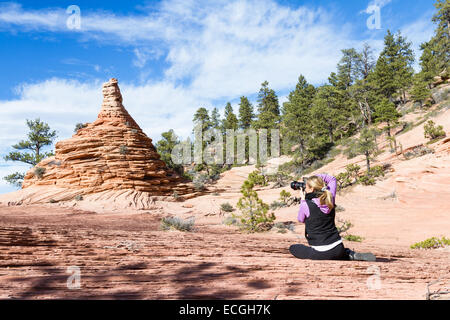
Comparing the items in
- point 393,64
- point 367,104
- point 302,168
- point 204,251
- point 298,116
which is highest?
point 393,64

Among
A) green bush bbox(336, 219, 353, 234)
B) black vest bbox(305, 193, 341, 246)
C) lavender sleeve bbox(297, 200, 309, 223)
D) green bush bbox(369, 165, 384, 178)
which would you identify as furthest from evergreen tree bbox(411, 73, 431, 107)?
lavender sleeve bbox(297, 200, 309, 223)

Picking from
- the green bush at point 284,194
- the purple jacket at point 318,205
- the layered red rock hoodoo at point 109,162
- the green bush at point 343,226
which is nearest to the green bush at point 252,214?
the green bush at point 343,226

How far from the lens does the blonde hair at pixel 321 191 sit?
3.55 m

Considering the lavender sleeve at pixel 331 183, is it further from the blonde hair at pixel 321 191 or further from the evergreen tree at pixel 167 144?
the evergreen tree at pixel 167 144

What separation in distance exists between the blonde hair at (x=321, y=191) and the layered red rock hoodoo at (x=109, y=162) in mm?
23426

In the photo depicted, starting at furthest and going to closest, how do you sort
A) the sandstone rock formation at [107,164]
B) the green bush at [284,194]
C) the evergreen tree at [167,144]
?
the evergreen tree at [167,144] < the sandstone rock formation at [107,164] < the green bush at [284,194]

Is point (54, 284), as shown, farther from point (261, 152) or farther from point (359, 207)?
point (261, 152)

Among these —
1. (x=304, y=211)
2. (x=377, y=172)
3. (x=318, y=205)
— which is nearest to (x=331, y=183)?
(x=318, y=205)

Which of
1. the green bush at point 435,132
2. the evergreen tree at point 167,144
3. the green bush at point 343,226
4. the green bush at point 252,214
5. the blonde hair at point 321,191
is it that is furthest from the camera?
the evergreen tree at point 167,144

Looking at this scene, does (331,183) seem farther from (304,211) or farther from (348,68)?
(348,68)

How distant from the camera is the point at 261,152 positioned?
45.3 metres

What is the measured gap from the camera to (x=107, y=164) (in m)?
25.0
